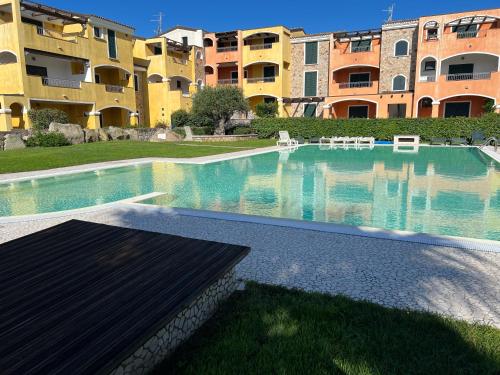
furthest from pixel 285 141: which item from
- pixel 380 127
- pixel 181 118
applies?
pixel 181 118

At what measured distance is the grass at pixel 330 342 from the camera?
100 inches

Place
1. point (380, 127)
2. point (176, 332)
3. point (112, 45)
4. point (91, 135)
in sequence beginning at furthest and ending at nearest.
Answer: point (112, 45), point (380, 127), point (91, 135), point (176, 332)

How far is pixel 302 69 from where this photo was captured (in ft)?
122

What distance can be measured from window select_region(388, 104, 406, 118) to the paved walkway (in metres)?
30.7

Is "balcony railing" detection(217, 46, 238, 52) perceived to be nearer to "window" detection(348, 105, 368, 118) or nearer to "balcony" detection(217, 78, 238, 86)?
"balcony" detection(217, 78, 238, 86)

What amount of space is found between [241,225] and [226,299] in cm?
268

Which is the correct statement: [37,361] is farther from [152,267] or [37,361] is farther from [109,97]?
[109,97]

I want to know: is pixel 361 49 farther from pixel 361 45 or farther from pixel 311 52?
pixel 311 52

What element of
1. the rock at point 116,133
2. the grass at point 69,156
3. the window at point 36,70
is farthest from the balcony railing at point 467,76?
the window at point 36,70

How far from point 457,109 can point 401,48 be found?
23.1 feet

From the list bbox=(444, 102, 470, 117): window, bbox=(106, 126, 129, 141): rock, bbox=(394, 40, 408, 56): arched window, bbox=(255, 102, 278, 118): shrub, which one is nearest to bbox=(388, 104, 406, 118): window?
bbox=(444, 102, 470, 117): window

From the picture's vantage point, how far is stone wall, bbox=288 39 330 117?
35.8m

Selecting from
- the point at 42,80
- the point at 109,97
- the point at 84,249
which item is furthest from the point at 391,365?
the point at 109,97

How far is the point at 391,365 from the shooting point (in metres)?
2.57
